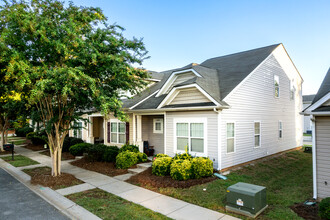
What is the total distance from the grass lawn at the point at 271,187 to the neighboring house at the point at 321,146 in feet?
2.02

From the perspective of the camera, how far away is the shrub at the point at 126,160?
35.6 ft

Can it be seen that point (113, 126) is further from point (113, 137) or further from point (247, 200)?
point (247, 200)

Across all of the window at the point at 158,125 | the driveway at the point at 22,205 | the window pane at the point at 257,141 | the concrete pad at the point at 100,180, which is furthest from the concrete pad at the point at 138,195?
the window pane at the point at 257,141

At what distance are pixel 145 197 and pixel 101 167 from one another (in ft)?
17.3

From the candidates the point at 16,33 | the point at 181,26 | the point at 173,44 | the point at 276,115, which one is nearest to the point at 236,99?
the point at 276,115

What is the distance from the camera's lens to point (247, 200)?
5523 millimetres

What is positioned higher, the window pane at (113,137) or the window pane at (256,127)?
the window pane at (256,127)

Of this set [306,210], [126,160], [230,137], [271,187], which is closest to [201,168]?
[230,137]

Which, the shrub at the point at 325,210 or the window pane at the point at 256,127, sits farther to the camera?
the window pane at the point at 256,127

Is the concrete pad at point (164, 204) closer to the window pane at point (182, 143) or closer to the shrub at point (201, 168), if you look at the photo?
the shrub at point (201, 168)

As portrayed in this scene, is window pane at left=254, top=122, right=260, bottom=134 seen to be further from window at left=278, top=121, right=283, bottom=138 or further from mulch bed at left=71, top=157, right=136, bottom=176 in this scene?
mulch bed at left=71, top=157, right=136, bottom=176

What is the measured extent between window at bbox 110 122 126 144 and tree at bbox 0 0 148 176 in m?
5.10

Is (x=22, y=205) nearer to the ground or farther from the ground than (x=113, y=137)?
nearer to the ground

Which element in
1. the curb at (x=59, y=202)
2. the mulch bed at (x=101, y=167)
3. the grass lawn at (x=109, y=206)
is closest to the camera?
the grass lawn at (x=109, y=206)
